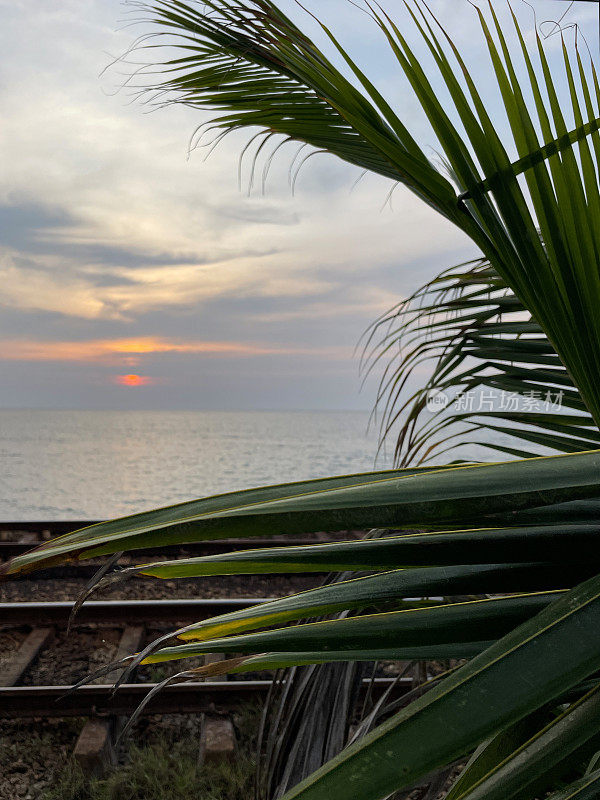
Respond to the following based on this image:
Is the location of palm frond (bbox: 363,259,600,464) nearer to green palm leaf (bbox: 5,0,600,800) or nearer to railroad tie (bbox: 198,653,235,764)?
green palm leaf (bbox: 5,0,600,800)

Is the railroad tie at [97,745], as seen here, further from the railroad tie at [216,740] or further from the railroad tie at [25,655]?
the railroad tie at [25,655]

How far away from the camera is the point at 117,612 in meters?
3.42

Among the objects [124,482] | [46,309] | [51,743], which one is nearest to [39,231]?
[46,309]

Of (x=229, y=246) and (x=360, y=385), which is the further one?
(x=229, y=246)

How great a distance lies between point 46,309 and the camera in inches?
2235

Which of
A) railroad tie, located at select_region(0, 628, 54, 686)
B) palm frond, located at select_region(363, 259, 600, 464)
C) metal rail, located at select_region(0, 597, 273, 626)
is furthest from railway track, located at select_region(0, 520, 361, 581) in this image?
palm frond, located at select_region(363, 259, 600, 464)

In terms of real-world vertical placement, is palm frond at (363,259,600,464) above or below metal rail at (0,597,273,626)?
above

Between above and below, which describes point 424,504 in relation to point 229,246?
below

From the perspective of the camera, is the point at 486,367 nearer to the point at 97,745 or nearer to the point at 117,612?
the point at 97,745

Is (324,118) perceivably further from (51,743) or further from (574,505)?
(51,743)

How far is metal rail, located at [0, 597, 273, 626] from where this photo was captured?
11.1ft

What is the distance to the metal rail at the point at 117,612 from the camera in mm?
3393

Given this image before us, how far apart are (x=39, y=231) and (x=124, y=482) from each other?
2160 inches

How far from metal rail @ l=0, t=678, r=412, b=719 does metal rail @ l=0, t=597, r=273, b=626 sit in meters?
0.73
